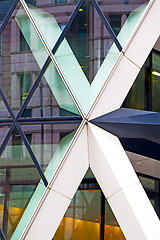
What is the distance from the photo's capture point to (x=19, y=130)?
474 inches

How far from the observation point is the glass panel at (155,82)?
17.0 metres

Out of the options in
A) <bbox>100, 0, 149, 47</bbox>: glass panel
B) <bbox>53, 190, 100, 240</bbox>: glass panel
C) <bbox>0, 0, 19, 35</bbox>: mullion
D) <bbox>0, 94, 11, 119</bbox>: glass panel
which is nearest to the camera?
<bbox>100, 0, 149, 47</bbox>: glass panel

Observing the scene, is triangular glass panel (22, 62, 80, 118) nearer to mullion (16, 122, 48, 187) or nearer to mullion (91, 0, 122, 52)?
mullion (16, 122, 48, 187)

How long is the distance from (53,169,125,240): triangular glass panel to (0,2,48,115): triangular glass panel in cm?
395

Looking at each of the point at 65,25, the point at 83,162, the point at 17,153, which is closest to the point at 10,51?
the point at 65,25

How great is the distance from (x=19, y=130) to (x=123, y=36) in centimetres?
364

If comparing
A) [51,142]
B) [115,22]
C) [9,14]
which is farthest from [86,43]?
[51,142]

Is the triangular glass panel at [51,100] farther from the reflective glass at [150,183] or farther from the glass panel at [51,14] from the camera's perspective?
the reflective glass at [150,183]

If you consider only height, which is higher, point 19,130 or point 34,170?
point 19,130

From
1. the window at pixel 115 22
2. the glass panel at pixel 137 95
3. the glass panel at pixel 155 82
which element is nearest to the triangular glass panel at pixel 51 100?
the window at pixel 115 22

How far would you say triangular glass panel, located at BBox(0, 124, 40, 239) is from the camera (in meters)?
12.0

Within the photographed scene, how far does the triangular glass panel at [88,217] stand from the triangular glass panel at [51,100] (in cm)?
347

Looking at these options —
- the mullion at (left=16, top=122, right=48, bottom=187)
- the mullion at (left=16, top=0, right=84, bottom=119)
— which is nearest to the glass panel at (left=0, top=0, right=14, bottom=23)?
the mullion at (left=16, top=0, right=84, bottom=119)

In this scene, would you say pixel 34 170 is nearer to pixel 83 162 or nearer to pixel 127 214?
pixel 83 162
